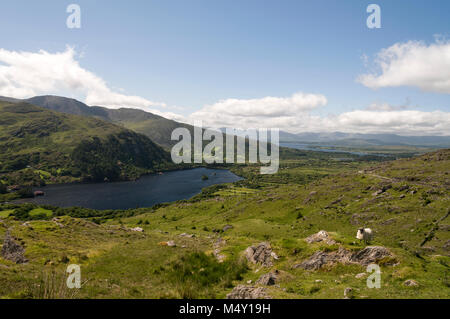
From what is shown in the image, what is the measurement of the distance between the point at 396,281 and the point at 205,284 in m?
19.5

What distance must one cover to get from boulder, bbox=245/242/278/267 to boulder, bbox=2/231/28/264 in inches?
1257

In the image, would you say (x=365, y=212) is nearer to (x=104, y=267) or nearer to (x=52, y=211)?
(x=104, y=267)

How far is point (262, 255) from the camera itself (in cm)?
3353

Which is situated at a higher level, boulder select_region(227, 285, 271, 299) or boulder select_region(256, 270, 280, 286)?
boulder select_region(227, 285, 271, 299)

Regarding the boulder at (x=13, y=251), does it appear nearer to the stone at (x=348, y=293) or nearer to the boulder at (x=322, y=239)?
the stone at (x=348, y=293)

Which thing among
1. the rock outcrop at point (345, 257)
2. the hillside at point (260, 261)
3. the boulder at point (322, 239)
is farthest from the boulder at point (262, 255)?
the boulder at point (322, 239)

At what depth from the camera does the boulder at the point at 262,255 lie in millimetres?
32219

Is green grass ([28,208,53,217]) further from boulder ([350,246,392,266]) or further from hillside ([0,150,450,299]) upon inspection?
boulder ([350,246,392,266])

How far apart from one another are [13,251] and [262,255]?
3673 cm

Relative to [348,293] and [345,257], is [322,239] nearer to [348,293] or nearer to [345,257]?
[345,257]

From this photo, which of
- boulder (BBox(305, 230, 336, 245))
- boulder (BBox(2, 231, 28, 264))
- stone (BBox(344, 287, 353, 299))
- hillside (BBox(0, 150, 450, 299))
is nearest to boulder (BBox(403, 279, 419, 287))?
hillside (BBox(0, 150, 450, 299))

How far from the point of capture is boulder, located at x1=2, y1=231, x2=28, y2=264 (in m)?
30.5

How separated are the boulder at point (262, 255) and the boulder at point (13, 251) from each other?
3193 centimetres
